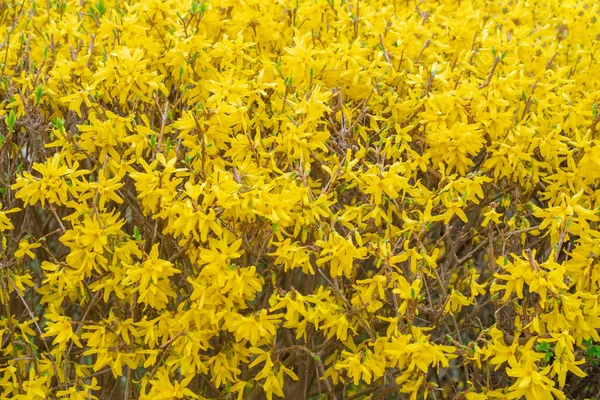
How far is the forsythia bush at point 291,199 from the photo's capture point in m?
2.77

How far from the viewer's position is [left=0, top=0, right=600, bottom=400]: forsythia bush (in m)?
2.77

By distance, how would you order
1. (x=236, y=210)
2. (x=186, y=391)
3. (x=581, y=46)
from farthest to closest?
(x=581, y=46), (x=186, y=391), (x=236, y=210)

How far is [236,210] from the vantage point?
268 cm

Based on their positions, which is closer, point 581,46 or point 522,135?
point 522,135

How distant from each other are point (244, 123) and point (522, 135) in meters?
1.13

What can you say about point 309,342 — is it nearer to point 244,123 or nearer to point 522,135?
point 244,123

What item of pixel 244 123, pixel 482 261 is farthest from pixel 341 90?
pixel 482 261

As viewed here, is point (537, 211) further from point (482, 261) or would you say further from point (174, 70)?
point (174, 70)

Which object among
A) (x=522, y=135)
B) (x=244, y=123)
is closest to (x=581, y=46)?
(x=522, y=135)

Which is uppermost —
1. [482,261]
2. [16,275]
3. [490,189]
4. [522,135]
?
[522,135]

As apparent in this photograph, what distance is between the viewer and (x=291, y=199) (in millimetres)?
2709

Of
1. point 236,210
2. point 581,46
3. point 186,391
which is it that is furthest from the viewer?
point 581,46

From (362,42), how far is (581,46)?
1344 mm

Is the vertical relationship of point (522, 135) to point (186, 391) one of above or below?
above
